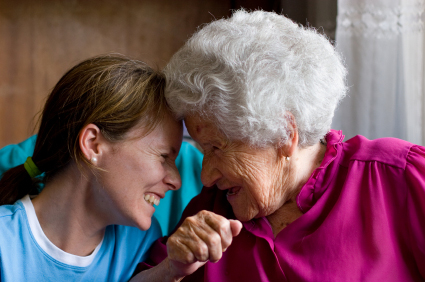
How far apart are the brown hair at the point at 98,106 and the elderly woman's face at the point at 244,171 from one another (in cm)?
16

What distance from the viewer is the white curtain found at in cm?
136

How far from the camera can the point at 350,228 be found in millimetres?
1070

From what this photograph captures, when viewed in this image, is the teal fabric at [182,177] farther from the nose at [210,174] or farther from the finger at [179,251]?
the finger at [179,251]

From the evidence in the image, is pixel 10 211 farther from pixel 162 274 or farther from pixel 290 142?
pixel 290 142

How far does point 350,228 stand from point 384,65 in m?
0.64

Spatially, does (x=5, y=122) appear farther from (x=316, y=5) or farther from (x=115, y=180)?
(x=316, y=5)

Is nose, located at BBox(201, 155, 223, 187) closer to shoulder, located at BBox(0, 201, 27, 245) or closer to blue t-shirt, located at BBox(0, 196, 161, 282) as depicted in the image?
blue t-shirt, located at BBox(0, 196, 161, 282)

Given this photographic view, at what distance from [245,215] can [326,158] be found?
289 millimetres

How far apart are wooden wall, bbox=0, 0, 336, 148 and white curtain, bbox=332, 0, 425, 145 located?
61 cm

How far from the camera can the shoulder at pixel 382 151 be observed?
1.09 meters

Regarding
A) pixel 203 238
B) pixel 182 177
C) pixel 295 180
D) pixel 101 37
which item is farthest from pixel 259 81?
pixel 101 37

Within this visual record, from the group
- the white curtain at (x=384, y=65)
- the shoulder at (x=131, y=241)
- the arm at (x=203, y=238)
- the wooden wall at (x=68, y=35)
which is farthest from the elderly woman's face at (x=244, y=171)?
the wooden wall at (x=68, y=35)

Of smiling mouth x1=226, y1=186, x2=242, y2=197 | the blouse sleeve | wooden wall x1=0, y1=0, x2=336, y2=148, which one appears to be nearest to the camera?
the blouse sleeve

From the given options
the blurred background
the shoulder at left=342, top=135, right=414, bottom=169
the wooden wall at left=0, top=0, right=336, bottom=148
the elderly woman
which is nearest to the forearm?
the elderly woman
